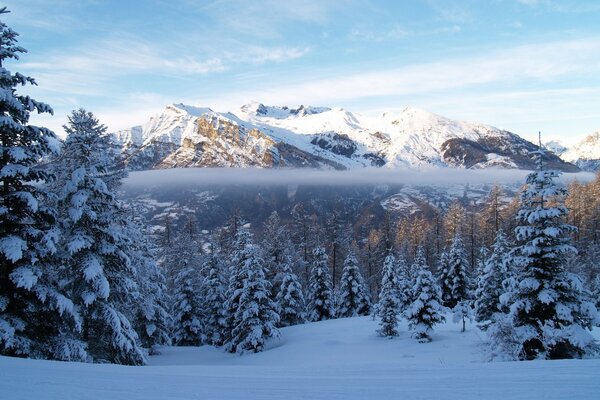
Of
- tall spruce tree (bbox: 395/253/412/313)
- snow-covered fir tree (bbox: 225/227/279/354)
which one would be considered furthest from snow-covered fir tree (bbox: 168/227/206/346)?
tall spruce tree (bbox: 395/253/412/313)

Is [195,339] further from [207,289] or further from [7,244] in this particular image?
[7,244]

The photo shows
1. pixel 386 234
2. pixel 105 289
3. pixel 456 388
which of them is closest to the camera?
pixel 456 388

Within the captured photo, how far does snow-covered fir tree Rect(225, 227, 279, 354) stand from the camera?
100 feet

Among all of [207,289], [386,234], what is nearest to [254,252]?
[207,289]

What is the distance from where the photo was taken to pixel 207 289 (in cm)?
3772

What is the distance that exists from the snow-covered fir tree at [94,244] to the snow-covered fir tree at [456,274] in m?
34.0

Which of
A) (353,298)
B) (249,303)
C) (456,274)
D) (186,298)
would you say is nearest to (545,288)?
(249,303)

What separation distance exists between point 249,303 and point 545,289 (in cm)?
2053

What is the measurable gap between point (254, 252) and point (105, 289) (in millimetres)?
17592

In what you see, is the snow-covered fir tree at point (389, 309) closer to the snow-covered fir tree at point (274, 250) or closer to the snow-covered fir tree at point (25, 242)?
the snow-covered fir tree at point (274, 250)

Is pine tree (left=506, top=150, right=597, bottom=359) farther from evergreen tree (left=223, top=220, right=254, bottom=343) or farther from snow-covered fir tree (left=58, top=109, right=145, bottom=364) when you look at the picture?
evergreen tree (left=223, top=220, right=254, bottom=343)

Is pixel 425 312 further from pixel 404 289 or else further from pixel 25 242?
pixel 25 242

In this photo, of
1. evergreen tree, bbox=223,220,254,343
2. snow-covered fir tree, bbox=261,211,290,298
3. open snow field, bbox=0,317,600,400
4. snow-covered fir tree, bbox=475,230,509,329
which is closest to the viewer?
open snow field, bbox=0,317,600,400

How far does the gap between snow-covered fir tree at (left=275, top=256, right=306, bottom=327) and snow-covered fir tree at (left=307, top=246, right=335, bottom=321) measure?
2.35 m
